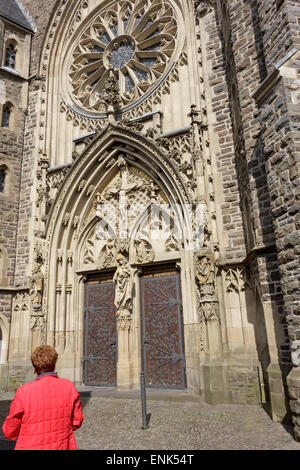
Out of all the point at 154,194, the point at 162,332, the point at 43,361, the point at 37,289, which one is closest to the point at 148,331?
the point at 162,332

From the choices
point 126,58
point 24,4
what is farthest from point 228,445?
point 24,4

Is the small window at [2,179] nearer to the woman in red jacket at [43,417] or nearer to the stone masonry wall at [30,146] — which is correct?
the stone masonry wall at [30,146]

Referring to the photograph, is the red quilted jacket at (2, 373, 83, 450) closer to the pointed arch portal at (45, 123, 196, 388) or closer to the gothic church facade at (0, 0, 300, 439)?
the gothic church facade at (0, 0, 300, 439)

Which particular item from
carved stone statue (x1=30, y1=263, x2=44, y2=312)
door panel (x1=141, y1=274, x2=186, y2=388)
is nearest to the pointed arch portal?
door panel (x1=141, y1=274, x2=186, y2=388)

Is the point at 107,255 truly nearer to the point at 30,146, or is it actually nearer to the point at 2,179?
the point at 2,179

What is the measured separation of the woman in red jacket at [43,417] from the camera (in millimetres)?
2375

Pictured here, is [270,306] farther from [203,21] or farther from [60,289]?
[203,21]

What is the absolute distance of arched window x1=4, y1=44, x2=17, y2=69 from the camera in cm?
1301

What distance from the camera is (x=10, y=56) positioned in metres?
13.1

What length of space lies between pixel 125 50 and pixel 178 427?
36.9ft

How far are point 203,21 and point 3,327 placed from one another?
10.3 meters

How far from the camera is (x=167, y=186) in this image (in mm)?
9477

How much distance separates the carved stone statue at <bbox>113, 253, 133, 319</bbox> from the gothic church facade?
34 mm

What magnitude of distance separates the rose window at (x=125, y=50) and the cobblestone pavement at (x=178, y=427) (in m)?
8.39
